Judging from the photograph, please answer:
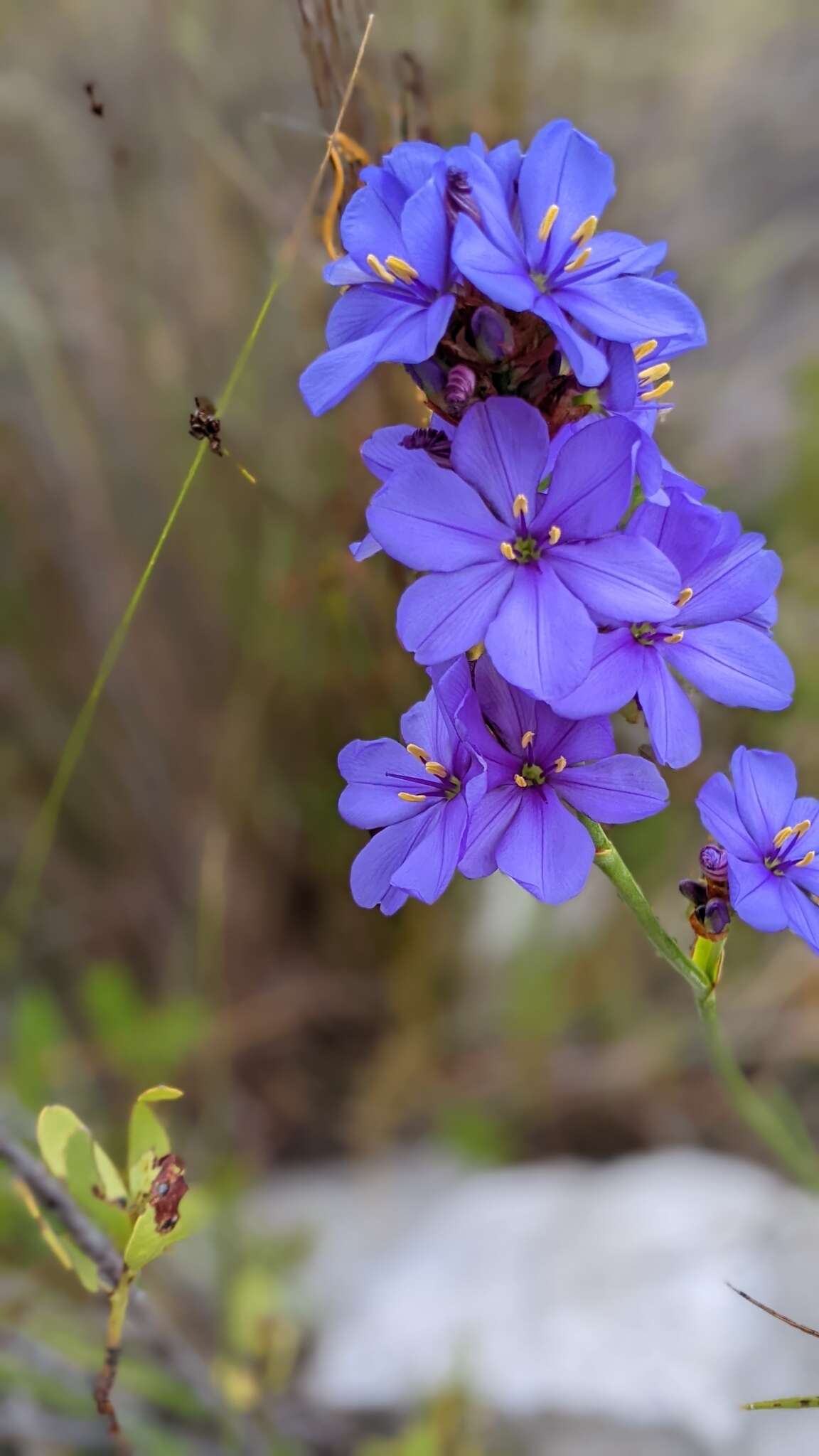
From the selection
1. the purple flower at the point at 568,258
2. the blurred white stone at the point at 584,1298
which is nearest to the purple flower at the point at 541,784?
the purple flower at the point at 568,258

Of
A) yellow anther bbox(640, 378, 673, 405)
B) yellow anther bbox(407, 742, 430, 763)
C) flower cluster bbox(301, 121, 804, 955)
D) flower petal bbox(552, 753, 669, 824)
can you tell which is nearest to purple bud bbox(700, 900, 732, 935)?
flower cluster bbox(301, 121, 804, 955)

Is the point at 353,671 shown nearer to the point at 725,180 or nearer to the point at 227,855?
the point at 227,855

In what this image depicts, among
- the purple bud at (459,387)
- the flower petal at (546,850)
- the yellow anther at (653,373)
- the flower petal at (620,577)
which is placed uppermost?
the yellow anther at (653,373)

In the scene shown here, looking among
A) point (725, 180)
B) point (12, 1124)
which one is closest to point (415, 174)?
point (12, 1124)

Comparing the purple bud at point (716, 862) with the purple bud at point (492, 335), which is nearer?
the purple bud at point (492, 335)

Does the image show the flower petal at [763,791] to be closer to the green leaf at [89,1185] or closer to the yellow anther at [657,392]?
the yellow anther at [657,392]

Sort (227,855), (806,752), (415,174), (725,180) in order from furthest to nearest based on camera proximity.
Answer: (725,180) < (227,855) < (806,752) < (415,174)

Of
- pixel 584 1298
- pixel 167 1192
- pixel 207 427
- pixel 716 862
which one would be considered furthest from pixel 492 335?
pixel 584 1298
